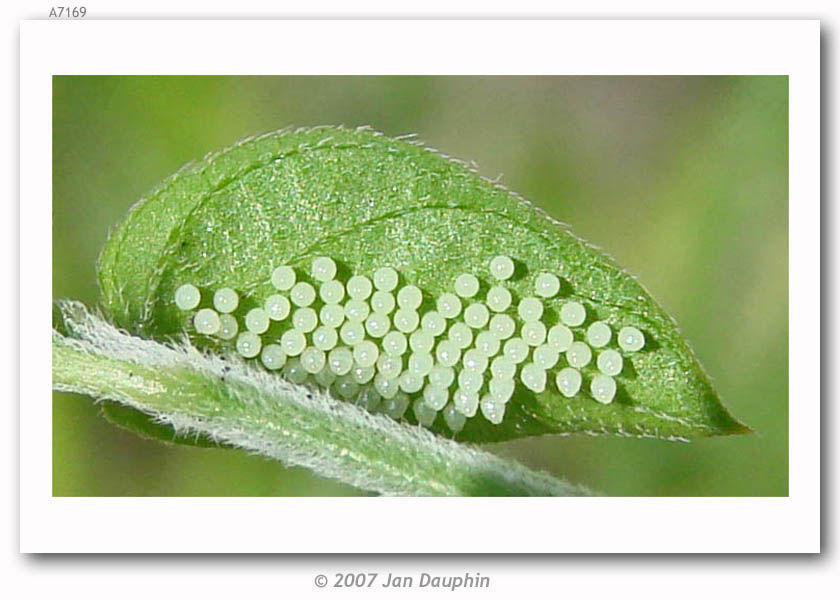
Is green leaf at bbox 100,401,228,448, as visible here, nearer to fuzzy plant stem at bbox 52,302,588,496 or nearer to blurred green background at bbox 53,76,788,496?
fuzzy plant stem at bbox 52,302,588,496

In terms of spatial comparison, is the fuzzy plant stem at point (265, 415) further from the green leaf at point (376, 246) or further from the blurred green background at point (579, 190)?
the blurred green background at point (579, 190)

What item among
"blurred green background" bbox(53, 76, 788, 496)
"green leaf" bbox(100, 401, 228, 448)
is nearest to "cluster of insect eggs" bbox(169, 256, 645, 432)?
"green leaf" bbox(100, 401, 228, 448)

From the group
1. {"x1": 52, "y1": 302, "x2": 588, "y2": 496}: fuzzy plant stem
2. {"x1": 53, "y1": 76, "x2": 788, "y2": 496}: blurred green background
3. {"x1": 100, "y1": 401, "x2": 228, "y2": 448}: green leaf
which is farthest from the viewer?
{"x1": 53, "y1": 76, "x2": 788, "y2": 496}: blurred green background

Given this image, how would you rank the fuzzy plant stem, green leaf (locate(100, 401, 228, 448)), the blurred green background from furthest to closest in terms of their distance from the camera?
the blurred green background
green leaf (locate(100, 401, 228, 448))
the fuzzy plant stem

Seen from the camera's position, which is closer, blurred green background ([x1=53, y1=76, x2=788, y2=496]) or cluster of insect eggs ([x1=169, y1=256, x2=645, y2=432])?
cluster of insect eggs ([x1=169, y1=256, x2=645, y2=432])

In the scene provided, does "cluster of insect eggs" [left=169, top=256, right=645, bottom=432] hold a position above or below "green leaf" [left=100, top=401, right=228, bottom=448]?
above
